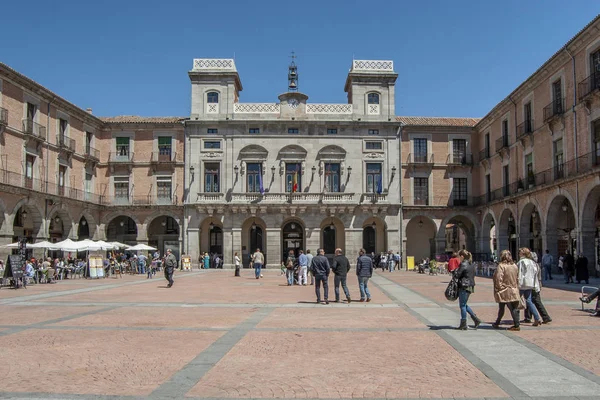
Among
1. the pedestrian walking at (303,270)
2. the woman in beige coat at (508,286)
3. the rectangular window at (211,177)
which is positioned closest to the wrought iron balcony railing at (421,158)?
the rectangular window at (211,177)

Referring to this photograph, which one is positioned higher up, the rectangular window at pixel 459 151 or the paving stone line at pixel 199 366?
the rectangular window at pixel 459 151

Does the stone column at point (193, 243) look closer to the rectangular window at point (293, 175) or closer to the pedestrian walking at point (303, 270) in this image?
the rectangular window at point (293, 175)

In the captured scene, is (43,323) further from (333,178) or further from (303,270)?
(333,178)

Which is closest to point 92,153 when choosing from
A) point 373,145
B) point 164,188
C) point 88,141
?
point 88,141

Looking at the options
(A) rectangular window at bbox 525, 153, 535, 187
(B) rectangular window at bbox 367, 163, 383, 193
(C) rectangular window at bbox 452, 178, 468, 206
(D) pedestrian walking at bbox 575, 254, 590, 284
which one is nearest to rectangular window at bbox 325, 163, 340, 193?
(B) rectangular window at bbox 367, 163, 383, 193

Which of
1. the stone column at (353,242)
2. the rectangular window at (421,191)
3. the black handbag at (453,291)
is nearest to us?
the black handbag at (453,291)

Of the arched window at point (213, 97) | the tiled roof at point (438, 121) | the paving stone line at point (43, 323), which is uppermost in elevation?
the arched window at point (213, 97)

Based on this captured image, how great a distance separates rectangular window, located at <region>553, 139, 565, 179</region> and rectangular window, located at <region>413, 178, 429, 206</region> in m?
14.4

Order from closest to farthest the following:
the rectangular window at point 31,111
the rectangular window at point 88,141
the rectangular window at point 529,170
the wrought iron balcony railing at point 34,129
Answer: the rectangular window at point 529,170 → the wrought iron balcony railing at point 34,129 → the rectangular window at point 31,111 → the rectangular window at point 88,141

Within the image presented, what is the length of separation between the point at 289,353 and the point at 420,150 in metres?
36.5

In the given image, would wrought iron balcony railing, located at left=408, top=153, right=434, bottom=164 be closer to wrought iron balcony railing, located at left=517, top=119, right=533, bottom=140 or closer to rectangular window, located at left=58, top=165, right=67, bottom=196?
wrought iron balcony railing, located at left=517, top=119, right=533, bottom=140

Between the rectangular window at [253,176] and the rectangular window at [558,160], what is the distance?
68.2 ft

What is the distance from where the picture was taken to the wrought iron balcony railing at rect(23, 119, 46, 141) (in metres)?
32.5

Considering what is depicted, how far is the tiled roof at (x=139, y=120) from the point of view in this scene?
42594 millimetres
